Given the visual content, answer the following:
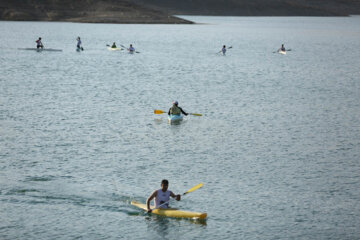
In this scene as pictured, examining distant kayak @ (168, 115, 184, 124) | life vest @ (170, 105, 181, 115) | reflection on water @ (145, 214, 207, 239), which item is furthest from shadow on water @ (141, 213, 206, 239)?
life vest @ (170, 105, 181, 115)

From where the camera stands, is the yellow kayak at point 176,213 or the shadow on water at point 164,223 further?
the yellow kayak at point 176,213

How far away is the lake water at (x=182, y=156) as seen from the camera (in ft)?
104

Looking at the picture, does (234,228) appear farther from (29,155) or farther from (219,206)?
(29,155)

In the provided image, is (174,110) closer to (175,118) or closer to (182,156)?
(175,118)

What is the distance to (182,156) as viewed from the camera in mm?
44688

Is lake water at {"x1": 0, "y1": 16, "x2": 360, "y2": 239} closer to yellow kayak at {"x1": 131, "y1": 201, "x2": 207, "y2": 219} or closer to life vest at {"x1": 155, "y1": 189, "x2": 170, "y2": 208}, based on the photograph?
yellow kayak at {"x1": 131, "y1": 201, "x2": 207, "y2": 219}

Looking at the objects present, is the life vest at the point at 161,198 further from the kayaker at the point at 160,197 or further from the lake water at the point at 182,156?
the lake water at the point at 182,156

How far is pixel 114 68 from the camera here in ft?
355

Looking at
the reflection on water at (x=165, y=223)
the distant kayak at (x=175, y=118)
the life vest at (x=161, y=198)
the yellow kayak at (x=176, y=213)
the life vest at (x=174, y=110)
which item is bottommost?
the reflection on water at (x=165, y=223)

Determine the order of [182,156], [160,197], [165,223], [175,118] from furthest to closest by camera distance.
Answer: [175,118]
[182,156]
[160,197]
[165,223]

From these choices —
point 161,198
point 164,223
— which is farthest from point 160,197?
point 164,223

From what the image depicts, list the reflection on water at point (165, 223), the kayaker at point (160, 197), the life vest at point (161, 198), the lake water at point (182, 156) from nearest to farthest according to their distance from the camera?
the reflection on water at point (165, 223)
the kayaker at point (160, 197)
the life vest at point (161, 198)
the lake water at point (182, 156)

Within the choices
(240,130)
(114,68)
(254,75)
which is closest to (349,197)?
(240,130)

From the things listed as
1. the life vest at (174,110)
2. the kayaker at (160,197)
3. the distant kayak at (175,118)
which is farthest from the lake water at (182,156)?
the life vest at (174,110)
